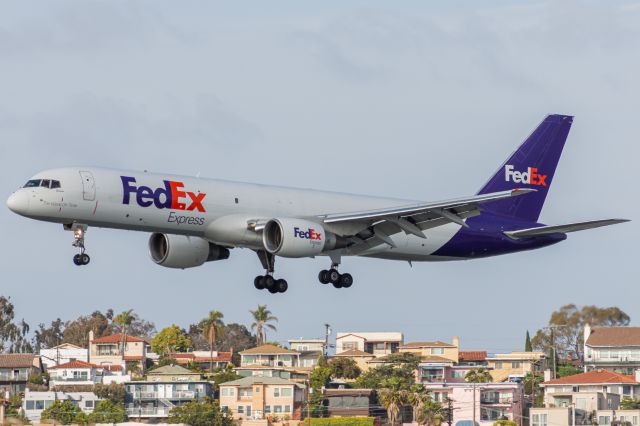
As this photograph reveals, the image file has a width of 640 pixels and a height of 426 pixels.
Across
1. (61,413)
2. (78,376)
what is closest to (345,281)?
(61,413)

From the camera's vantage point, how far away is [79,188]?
55094 mm

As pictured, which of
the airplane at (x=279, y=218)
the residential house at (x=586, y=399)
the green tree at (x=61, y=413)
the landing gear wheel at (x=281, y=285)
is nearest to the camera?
the airplane at (x=279, y=218)

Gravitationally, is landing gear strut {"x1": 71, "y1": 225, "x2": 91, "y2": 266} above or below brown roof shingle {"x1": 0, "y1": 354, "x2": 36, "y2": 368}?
above

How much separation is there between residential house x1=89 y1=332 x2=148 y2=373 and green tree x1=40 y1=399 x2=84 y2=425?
47.9 metres

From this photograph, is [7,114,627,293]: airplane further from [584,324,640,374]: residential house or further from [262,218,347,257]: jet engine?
[584,324,640,374]: residential house

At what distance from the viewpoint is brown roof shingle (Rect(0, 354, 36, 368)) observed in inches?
5768

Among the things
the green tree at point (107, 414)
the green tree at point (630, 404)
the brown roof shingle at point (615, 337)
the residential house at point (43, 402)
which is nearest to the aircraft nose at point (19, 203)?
the green tree at point (107, 414)

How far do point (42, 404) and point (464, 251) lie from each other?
66.4 meters

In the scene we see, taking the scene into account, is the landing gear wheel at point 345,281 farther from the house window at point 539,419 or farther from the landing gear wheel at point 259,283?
the house window at point 539,419

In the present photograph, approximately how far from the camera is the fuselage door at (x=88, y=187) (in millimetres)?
55062

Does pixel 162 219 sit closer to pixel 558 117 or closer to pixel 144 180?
pixel 144 180

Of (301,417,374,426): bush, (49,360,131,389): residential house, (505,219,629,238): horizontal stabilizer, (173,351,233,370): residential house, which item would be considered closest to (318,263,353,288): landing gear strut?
(505,219,629,238): horizontal stabilizer

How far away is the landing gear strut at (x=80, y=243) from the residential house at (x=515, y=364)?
9878 centimetres

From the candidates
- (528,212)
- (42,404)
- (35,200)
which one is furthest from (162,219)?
(42,404)
